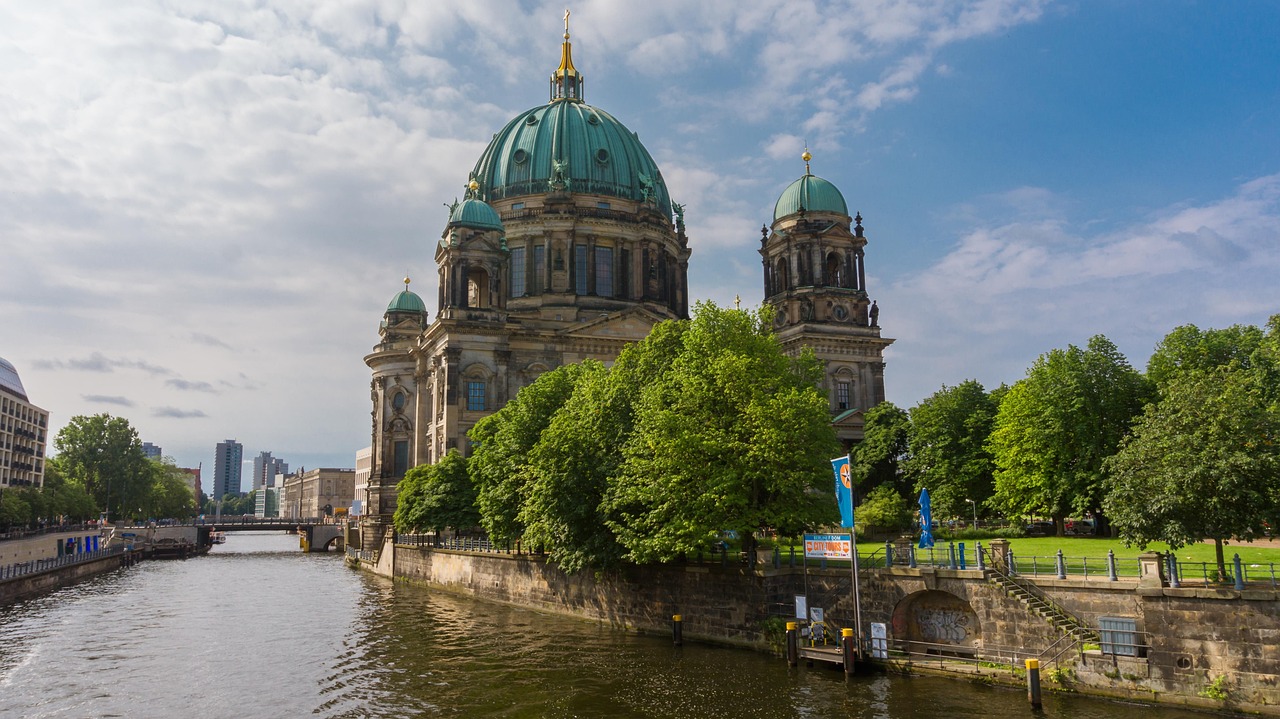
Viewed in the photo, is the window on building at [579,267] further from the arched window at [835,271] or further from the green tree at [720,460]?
the green tree at [720,460]

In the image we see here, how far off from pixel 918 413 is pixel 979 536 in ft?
40.6

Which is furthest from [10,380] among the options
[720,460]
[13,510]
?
[720,460]

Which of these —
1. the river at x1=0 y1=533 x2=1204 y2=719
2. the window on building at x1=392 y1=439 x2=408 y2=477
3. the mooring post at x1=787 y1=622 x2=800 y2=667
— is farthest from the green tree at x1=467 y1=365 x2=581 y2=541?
the window on building at x1=392 y1=439 x2=408 y2=477

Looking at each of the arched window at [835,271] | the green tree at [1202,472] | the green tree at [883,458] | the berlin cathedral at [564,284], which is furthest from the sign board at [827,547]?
the arched window at [835,271]

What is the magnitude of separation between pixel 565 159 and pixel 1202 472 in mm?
79520

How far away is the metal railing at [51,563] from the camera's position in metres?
65.0

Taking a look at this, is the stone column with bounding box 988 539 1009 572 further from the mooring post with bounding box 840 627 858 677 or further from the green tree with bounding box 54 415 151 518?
the green tree with bounding box 54 415 151 518

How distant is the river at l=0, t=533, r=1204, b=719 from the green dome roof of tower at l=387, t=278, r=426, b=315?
6065 cm

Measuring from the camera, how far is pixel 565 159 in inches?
4008

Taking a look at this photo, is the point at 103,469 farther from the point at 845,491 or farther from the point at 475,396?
the point at 845,491

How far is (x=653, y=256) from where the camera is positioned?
102 metres

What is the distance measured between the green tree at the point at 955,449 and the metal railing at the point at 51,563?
61.7 m

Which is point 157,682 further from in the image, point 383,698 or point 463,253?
point 463,253

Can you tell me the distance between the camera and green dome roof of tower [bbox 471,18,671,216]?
101688 millimetres
